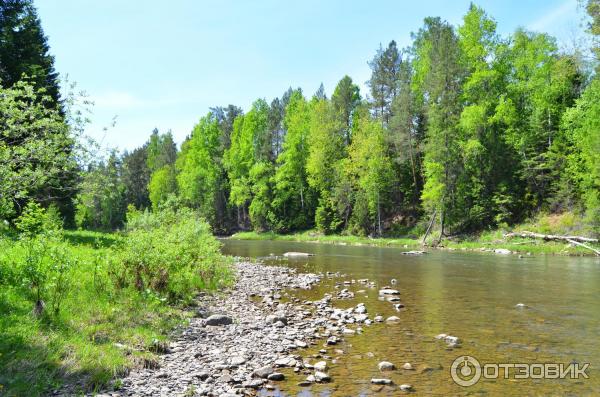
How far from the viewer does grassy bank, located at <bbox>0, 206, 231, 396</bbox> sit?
21.9ft

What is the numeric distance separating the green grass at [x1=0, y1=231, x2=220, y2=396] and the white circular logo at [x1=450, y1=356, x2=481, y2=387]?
5.81 m

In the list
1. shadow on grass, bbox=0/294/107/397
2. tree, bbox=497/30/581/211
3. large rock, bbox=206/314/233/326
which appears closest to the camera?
shadow on grass, bbox=0/294/107/397

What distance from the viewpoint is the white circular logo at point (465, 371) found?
24.4ft

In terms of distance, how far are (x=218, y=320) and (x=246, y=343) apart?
1924mm

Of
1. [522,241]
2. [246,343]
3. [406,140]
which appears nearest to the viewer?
[246,343]

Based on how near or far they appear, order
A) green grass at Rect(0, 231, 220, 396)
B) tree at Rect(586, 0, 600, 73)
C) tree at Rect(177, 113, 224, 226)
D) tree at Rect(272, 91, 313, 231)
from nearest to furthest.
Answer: green grass at Rect(0, 231, 220, 396)
tree at Rect(586, 0, 600, 73)
tree at Rect(272, 91, 313, 231)
tree at Rect(177, 113, 224, 226)

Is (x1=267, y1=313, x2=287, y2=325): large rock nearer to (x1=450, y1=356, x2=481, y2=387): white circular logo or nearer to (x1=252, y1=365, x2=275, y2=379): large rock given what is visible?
(x1=252, y1=365, x2=275, y2=379): large rock

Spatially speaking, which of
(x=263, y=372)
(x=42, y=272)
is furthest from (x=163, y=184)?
(x=263, y=372)

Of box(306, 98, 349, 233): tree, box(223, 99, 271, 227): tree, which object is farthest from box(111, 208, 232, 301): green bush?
box(223, 99, 271, 227): tree

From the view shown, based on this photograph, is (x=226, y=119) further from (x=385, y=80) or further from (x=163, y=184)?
(x=385, y=80)

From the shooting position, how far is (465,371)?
788cm

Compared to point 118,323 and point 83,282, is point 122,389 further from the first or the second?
point 83,282

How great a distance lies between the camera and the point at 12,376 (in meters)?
6.18

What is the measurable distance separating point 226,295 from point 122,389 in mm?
8812
